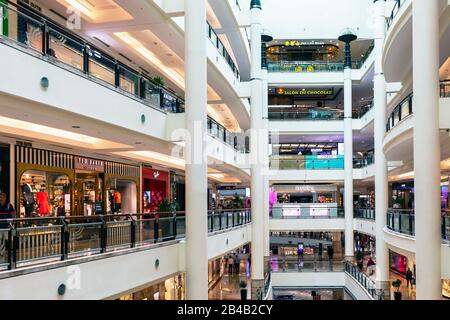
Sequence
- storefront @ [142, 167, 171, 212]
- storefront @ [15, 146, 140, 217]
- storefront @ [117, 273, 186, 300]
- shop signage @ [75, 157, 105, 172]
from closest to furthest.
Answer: storefront @ [15, 146, 140, 217]
shop signage @ [75, 157, 105, 172]
storefront @ [117, 273, 186, 300]
storefront @ [142, 167, 171, 212]

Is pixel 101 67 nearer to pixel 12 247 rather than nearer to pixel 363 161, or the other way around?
pixel 12 247

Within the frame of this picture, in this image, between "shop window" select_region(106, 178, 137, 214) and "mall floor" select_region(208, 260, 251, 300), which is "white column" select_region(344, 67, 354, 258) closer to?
"mall floor" select_region(208, 260, 251, 300)

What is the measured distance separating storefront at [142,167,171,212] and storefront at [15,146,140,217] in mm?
940

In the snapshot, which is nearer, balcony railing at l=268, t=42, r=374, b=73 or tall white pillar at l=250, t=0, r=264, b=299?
tall white pillar at l=250, t=0, r=264, b=299

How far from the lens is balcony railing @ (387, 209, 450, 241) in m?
11.0

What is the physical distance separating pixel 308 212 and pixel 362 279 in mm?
8547

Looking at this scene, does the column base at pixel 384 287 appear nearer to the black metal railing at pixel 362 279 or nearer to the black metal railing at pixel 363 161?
the black metal railing at pixel 362 279

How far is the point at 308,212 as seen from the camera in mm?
32125

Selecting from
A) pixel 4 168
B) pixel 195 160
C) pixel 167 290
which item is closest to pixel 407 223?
pixel 195 160

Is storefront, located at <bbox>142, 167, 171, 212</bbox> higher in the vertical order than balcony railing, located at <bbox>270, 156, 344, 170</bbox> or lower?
lower

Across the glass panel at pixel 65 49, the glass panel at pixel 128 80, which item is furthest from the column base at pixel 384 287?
the glass panel at pixel 65 49

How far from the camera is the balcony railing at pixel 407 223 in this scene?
36.2 ft

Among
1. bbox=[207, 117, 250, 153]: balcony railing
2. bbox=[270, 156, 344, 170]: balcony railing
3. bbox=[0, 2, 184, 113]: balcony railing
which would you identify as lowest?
bbox=[270, 156, 344, 170]: balcony railing

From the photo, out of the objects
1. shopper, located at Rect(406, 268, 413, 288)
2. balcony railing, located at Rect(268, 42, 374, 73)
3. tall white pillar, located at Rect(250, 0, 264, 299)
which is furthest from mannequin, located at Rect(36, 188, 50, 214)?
balcony railing, located at Rect(268, 42, 374, 73)
